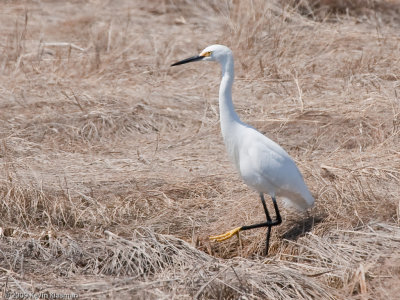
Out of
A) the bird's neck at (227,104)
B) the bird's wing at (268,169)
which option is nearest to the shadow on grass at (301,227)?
the bird's wing at (268,169)

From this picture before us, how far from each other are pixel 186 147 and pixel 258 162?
2006 millimetres

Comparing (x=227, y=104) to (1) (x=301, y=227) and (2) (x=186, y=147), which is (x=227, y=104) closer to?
(1) (x=301, y=227)

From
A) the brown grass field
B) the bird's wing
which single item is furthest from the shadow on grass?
the bird's wing

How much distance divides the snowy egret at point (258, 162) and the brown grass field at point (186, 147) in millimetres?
249

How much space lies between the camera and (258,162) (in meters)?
4.66

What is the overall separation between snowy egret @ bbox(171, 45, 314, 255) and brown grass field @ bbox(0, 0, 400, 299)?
0.25 meters

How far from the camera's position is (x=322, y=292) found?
4172mm

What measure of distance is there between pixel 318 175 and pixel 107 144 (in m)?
2.19

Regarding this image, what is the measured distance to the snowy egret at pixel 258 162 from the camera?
4.67 m

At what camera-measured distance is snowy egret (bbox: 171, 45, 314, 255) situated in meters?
4.67

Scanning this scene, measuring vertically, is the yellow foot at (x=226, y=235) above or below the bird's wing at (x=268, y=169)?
below

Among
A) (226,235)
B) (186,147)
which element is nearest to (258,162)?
(226,235)

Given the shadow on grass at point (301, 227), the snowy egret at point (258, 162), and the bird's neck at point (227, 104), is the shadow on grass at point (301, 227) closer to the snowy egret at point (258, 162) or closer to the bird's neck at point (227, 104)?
the snowy egret at point (258, 162)

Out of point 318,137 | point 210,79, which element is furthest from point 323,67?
point 318,137
